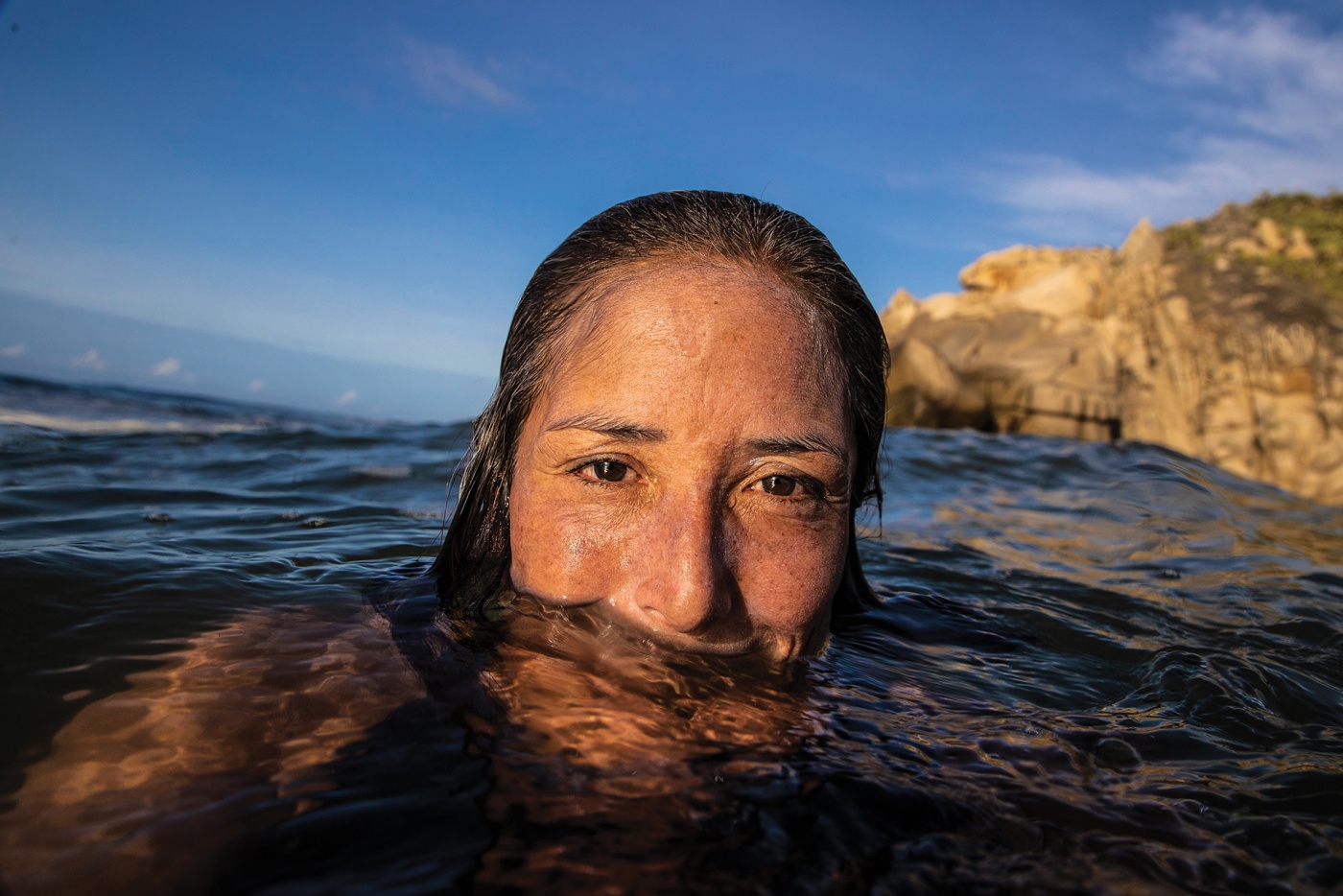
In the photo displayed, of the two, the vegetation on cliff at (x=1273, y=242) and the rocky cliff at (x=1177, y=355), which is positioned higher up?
the vegetation on cliff at (x=1273, y=242)

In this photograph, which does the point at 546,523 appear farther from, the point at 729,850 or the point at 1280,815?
the point at 1280,815

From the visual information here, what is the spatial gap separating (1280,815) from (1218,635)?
2.10m

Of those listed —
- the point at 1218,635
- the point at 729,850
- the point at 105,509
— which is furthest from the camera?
the point at 105,509

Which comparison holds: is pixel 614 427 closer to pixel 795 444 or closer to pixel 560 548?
pixel 560 548

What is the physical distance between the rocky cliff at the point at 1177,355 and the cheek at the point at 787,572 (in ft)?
55.3

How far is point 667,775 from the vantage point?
68.5 inches

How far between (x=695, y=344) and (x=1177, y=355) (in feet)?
71.6

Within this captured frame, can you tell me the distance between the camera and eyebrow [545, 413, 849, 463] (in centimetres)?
209

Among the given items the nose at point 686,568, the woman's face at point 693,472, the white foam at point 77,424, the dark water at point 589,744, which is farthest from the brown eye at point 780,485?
the white foam at point 77,424

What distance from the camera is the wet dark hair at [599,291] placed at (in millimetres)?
2396

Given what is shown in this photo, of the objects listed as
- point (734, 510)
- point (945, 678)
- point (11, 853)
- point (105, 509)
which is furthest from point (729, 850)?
point (105, 509)

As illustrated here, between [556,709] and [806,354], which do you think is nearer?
[556,709]

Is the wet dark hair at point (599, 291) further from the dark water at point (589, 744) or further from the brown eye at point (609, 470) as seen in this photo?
the brown eye at point (609, 470)

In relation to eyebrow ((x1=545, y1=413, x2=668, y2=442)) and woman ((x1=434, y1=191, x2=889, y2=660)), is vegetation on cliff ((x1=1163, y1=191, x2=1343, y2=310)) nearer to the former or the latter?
woman ((x1=434, y1=191, x2=889, y2=660))
